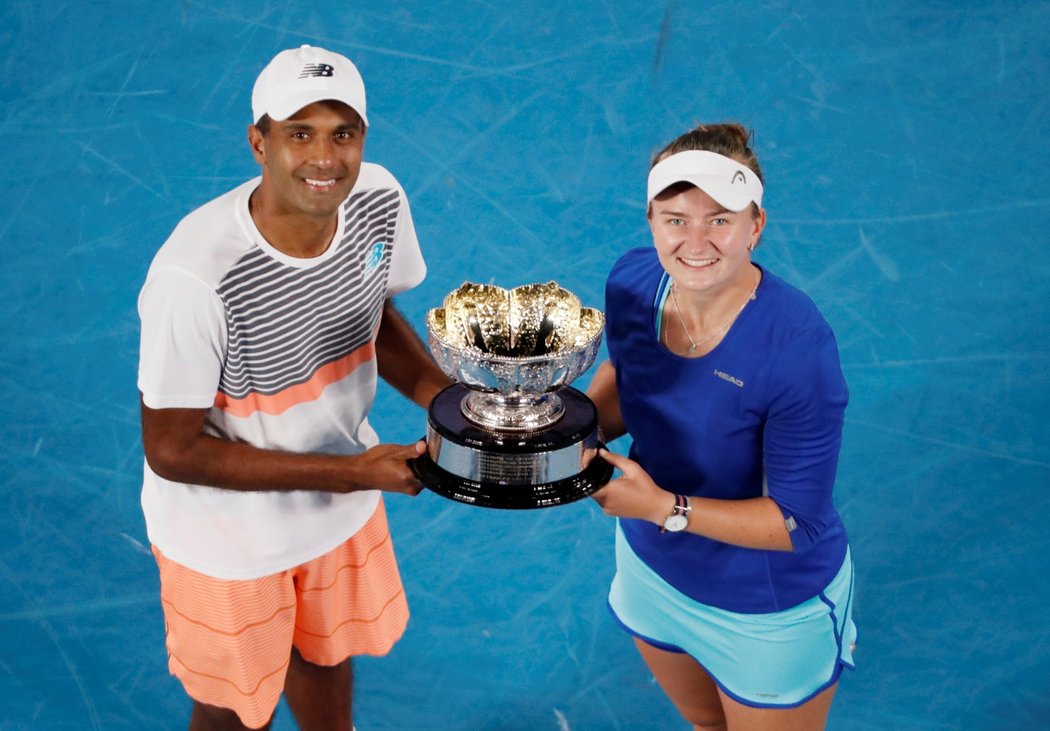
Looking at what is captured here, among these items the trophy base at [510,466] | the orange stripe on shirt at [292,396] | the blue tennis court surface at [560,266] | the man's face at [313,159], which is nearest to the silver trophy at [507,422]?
the trophy base at [510,466]

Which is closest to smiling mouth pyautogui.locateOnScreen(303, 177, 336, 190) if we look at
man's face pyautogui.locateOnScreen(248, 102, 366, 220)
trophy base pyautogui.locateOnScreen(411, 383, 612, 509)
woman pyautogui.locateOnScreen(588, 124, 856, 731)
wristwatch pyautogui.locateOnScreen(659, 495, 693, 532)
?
man's face pyautogui.locateOnScreen(248, 102, 366, 220)

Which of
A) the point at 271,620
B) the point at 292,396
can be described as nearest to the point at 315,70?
the point at 292,396

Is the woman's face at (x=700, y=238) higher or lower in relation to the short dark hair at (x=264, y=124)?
lower

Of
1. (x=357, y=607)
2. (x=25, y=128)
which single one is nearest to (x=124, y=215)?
(x=25, y=128)

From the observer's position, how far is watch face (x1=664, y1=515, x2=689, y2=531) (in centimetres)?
247

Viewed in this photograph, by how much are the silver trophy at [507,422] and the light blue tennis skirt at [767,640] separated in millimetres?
473

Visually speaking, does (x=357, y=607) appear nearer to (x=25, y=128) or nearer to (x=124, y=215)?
(x=124, y=215)

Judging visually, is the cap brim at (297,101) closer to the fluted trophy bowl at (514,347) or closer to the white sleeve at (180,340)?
the white sleeve at (180,340)

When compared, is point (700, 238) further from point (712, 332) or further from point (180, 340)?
point (180, 340)

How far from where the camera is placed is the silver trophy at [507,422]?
2.40 meters

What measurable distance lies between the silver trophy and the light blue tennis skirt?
47cm

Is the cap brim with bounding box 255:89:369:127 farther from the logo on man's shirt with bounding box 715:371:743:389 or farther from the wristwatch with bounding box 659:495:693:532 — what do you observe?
the wristwatch with bounding box 659:495:693:532

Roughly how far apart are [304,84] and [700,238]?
803 mm

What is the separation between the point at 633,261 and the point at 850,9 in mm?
3371
